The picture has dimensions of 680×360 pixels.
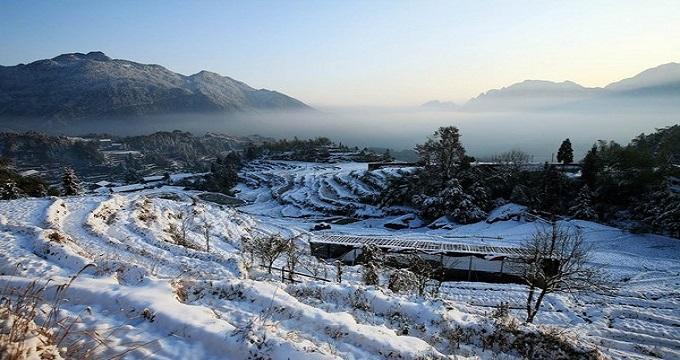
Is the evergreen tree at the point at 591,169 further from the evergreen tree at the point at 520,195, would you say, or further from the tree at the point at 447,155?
the tree at the point at 447,155

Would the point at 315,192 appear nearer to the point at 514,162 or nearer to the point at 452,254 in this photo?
the point at 514,162

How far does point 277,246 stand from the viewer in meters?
17.0

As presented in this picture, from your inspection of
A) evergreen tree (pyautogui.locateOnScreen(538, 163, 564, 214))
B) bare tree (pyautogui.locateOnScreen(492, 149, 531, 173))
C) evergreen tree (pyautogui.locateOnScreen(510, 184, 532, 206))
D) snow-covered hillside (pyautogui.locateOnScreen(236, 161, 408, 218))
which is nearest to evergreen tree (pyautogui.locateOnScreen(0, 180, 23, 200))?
snow-covered hillside (pyautogui.locateOnScreen(236, 161, 408, 218))

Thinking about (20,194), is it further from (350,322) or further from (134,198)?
(350,322)

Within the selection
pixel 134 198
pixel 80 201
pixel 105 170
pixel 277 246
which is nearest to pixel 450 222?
pixel 277 246

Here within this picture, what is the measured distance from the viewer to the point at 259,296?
7.10 metres

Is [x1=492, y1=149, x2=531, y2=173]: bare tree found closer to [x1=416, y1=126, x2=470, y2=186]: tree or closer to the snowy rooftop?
[x1=416, y1=126, x2=470, y2=186]: tree

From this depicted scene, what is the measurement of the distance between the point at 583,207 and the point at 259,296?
38.9 m

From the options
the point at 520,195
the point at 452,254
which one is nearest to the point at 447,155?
the point at 520,195

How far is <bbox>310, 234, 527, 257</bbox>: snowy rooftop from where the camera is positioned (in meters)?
25.8

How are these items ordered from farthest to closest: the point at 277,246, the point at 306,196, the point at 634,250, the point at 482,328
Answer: the point at 306,196 → the point at 634,250 → the point at 277,246 → the point at 482,328

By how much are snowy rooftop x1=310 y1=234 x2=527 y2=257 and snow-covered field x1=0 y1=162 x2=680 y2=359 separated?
12.6ft

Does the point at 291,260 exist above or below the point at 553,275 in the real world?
above

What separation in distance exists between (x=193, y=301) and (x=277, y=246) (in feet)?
33.3
